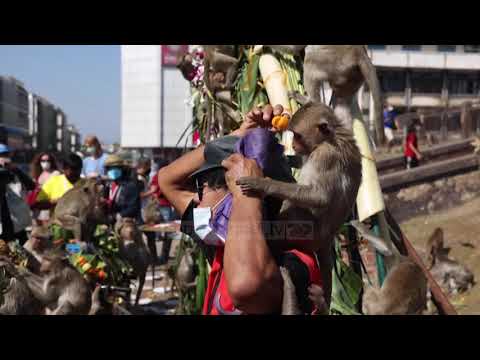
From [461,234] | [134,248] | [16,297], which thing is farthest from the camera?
[134,248]

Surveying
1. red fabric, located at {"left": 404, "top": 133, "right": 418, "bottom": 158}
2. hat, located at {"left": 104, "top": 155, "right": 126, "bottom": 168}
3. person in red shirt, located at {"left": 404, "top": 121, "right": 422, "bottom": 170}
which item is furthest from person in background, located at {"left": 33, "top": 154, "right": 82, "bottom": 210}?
red fabric, located at {"left": 404, "top": 133, "right": 418, "bottom": 158}

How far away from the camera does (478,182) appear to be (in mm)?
7277

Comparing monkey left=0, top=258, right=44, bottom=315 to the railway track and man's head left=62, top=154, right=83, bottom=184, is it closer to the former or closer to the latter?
man's head left=62, top=154, right=83, bottom=184

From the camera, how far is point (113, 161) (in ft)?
19.5

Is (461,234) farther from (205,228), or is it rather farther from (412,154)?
(205,228)

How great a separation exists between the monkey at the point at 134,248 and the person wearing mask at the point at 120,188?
0.68 ft

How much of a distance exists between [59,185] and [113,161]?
1.91 ft

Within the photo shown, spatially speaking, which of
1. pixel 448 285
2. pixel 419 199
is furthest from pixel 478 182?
pixel 448 285

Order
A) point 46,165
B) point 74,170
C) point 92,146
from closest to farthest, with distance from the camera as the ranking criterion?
1. point 74,170
2. point 92,146
3. point 46,165

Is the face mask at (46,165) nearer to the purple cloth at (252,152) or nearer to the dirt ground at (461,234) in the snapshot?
the dirt ground at (461,234)

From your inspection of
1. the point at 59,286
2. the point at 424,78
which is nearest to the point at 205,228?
the point at 59,286

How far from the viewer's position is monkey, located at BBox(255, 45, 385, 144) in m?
2.65

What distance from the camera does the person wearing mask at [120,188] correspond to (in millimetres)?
5941

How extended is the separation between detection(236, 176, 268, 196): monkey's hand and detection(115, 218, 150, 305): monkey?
12.9 feet
